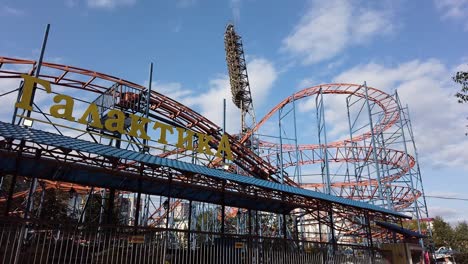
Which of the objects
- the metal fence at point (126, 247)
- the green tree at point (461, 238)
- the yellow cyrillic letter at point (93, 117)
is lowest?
the metal fence at point (126, 247)

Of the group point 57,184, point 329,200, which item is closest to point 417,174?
point 329,200

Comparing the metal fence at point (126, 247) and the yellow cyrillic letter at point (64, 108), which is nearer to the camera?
the metal fence at point (126, 247)

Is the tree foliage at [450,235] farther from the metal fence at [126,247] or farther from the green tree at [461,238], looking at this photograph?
the metal fence at [126,247]

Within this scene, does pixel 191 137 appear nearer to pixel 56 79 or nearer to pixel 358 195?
pixel 56 79

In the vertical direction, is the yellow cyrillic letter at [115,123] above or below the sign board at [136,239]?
above

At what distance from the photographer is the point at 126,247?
8.54 m

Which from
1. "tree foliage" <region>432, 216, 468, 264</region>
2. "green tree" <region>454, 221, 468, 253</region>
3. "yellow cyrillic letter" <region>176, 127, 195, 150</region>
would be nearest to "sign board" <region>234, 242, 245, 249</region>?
"yellow cyrillic letter" <region>176, 127, 195, 150</region>

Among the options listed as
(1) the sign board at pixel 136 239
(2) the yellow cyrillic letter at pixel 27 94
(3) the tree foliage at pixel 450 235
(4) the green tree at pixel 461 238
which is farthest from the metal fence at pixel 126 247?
(4) the green tree at pixel 461 238

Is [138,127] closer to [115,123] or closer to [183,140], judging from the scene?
[115,123]

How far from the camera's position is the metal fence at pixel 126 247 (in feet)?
24.1

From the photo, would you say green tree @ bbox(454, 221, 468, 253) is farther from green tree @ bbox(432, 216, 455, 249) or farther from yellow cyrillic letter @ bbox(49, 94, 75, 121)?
yellow cyrillic letter @ bbox(49, 94, 75, 121)

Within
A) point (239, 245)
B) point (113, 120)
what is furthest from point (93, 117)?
point (239, 245)

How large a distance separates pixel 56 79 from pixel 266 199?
11427 mm

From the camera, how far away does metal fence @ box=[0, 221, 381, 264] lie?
7.34 metres
